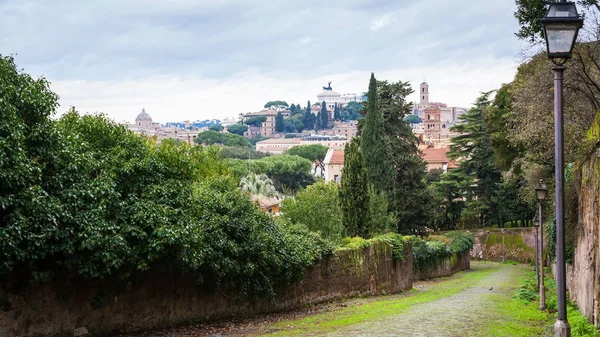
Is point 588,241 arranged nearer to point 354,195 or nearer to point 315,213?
point 315,213

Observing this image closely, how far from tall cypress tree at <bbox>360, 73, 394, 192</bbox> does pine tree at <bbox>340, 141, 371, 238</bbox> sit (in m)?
11.2

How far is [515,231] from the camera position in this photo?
60000mm

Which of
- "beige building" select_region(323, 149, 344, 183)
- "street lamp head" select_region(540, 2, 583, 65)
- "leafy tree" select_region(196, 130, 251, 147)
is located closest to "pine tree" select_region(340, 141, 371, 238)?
"street lamp head" select_region(540, 2, 583, 65)

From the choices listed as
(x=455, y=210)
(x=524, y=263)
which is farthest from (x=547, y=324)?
(x=455, y=210)

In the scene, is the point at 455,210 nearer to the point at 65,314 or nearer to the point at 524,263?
the point at 524,263

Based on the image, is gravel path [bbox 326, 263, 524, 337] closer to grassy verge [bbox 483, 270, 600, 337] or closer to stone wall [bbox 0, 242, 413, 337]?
grassy verge [bbox 483, 270, 600, 337]

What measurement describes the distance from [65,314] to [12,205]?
294cm

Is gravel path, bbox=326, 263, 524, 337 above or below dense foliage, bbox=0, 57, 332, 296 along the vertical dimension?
below

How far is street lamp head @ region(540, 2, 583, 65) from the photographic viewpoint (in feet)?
25.8

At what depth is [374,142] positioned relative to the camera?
161ft

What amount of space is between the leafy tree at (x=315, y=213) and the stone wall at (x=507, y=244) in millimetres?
29747

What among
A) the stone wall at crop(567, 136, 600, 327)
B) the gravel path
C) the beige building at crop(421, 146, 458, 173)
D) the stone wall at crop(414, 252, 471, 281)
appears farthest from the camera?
the beige building at crop(421, 146, 458, 173)

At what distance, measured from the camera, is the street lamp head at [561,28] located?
786 cm

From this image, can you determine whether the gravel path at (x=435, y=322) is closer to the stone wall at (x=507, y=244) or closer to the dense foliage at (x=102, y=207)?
the dense foliage at (x=102, y=207)
